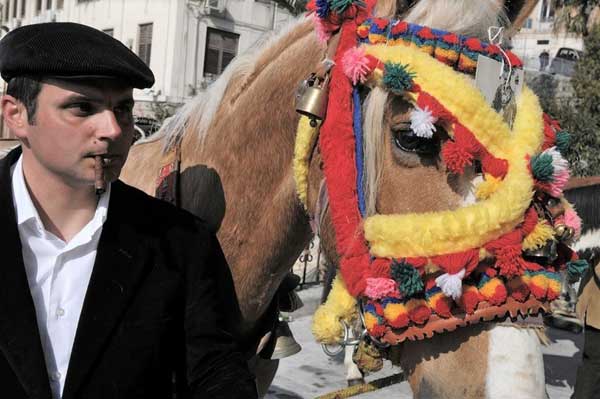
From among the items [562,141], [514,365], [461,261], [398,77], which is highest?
[398,77]

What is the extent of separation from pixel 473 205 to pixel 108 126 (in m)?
0.91

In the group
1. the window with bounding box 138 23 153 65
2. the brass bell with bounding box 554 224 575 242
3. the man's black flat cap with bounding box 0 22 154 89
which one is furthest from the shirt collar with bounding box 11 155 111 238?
the window with bounding box 138 23 153 65

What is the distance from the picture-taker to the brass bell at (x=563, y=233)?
4.80ft

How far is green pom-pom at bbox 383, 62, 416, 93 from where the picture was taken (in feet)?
4.94

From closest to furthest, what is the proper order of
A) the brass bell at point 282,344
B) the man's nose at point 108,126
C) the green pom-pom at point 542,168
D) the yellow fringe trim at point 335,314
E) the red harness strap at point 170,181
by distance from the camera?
the man's nose at point 108,126
the green pom-pom at point 542,168
the yellow fringe trim at point 335,314
the red harness strap at point 170,181
the brass bell at point 282,344

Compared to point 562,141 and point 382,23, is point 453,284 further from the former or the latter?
point 382,23

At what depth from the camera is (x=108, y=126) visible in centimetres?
136

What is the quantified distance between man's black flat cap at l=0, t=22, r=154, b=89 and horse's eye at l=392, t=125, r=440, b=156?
676mm

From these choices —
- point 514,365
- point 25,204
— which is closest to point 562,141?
point 514,365

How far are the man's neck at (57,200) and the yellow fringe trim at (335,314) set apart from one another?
753 millimetres

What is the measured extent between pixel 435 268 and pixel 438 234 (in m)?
0.09

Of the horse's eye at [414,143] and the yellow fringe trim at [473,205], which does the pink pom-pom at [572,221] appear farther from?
the horse's eye at [414,143]

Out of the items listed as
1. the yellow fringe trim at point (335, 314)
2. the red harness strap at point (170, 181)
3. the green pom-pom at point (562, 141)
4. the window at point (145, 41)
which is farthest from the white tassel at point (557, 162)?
the window at point (145, 41)

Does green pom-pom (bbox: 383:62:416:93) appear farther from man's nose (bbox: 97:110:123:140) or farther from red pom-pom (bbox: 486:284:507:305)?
man's nose (bbox: 97:110:123:140)
